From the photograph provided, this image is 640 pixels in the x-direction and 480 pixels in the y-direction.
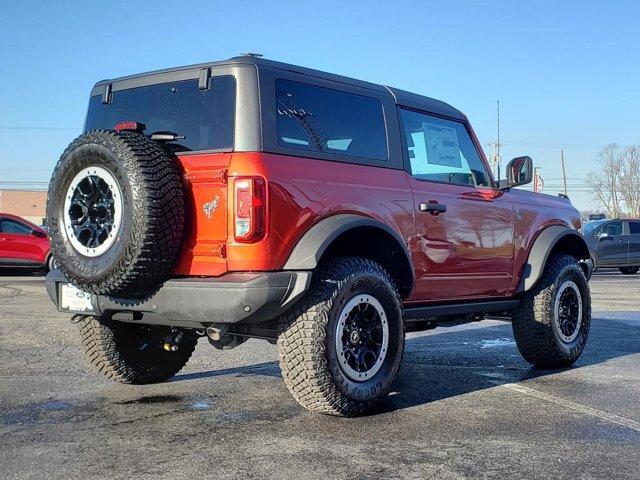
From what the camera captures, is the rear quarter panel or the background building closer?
the rear quarter panel

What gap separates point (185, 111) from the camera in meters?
4.39

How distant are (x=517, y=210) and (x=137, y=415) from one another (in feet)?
11.3

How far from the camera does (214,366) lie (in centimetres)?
604

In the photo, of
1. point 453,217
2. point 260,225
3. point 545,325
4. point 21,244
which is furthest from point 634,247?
point 260,225

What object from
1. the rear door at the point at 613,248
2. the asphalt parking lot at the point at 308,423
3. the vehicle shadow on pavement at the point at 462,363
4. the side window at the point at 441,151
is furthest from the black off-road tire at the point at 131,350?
the rear door at the point at 613,248

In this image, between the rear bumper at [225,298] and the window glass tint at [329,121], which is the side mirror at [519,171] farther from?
the rear bumper at [225,298]

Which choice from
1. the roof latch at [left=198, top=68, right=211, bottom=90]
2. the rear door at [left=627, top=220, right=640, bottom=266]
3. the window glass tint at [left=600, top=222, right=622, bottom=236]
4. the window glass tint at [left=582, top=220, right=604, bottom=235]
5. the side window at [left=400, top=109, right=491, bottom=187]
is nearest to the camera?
the roof latch at [left=198, top=68, right=211, bottom=90]

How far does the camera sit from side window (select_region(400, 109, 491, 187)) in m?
5.25

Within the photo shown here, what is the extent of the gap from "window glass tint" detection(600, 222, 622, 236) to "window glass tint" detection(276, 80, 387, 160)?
1833cm

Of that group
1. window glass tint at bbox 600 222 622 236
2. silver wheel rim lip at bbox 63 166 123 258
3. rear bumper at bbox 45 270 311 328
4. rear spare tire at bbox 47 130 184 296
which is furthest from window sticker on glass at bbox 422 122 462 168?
window glass tint at bbox 600 222 622 236

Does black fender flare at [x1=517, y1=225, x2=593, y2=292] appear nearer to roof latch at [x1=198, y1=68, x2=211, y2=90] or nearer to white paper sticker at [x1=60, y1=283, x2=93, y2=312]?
roof latch at [x1=198, y1=68, x2=211, y2=90]

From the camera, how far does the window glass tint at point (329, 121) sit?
4.29m

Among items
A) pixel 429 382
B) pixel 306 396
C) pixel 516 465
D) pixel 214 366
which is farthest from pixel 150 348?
pixel 516 465

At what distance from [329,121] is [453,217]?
49.3 inches
